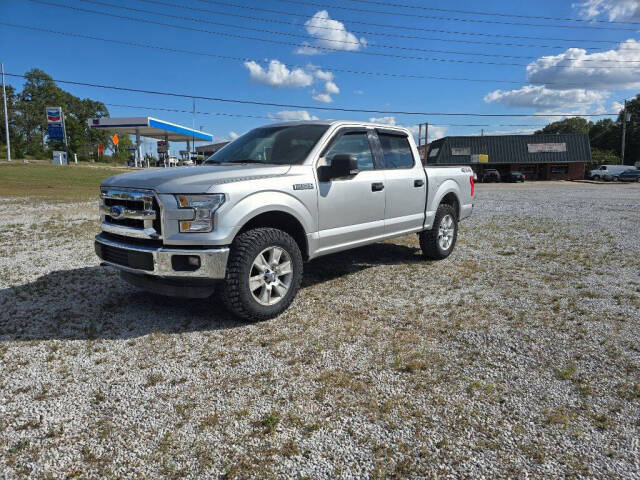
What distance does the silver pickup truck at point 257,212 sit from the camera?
3623 millimetres

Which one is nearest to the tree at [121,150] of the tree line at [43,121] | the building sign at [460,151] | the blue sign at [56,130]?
the tree line at [43,121]

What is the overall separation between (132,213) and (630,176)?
56571mm

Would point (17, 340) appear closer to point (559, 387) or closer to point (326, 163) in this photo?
point (326, 163)

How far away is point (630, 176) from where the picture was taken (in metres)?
47.2

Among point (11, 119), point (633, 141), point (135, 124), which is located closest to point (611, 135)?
point (633, 141)

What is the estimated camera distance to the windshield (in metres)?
4.66

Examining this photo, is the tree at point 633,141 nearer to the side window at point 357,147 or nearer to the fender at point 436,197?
the fender at point 436,197

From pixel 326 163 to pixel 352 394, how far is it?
2609mm

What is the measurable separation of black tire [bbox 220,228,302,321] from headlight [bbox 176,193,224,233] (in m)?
0.34

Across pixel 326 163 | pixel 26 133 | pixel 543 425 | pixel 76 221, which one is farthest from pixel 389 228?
pixel 26 133

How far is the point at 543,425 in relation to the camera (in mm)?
2457

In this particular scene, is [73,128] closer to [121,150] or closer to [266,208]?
[121,150]

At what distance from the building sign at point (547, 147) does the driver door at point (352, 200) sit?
177ft

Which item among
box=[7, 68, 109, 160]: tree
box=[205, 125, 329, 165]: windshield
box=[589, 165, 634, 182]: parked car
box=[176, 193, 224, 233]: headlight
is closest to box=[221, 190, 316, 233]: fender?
box=[176, 193, 224, 233]: headlight
